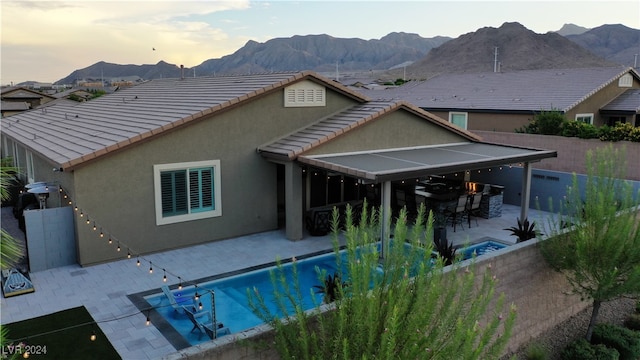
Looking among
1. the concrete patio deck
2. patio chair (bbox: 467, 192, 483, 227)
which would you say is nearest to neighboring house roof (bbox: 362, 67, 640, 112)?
patio chair (bbox: 467, 192, 483, 227)

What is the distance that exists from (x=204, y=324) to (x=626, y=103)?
1267 inches

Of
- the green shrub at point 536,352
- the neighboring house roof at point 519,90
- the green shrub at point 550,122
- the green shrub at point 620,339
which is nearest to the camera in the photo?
the green shrub at point 536,352

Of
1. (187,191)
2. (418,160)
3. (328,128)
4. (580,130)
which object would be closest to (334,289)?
(187,191)

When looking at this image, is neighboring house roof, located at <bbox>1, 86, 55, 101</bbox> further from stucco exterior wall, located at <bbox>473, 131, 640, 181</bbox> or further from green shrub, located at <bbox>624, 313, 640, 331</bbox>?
green shrub, located at <bbox>624, 313, 640, 331</bbox>

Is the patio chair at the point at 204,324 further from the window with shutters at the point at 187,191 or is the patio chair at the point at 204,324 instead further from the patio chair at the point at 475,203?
the patio chair at the point at 475,203

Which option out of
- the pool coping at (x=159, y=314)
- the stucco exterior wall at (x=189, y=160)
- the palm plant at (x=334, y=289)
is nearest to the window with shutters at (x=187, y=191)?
the stucco exterior wall at (x=189, y=160)

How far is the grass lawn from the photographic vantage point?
384 inches

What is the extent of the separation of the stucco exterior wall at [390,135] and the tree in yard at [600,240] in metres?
7.85

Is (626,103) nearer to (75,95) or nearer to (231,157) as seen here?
(231,157)

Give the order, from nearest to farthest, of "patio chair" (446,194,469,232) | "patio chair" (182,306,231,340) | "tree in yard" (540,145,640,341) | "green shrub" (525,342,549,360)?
1. "patio chair" (182,306,231,340)
2. "tree in yard" (540,145,640,341)
3. "green shrub" (525,342,549,360)
4. "patio chair" (446,194,469,232)

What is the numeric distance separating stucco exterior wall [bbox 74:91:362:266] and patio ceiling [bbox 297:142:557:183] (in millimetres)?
2270

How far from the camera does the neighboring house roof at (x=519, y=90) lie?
3091 centimetres

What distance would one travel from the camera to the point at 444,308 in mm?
6289

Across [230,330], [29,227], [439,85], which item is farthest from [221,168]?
[439,85]
